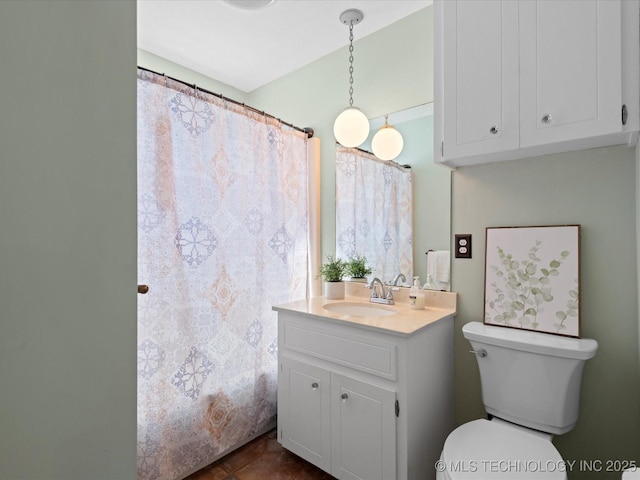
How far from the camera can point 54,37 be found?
21.4 inches

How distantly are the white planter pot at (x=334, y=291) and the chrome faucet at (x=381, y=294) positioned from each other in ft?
0.66

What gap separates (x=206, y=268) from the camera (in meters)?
1.82

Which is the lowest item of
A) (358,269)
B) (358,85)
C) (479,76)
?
(358,269)

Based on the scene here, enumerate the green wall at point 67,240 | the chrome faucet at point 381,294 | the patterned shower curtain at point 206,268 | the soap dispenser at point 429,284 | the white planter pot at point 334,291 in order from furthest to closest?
1. the white planter pot at point 334,291
2. the chrome faucet at point 381,294
3. the soap dispenser at point 429,284
4. the patterned shower curtain at point 206,268
5. the green wall at point 67,240

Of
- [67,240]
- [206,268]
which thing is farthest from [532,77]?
[206,268]

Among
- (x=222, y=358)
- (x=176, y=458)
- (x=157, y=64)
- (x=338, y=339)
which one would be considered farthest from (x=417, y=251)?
(x=157, y=64)

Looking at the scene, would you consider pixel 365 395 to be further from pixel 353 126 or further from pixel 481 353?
pixel 353 126

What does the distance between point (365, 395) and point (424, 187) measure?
3.74 ft

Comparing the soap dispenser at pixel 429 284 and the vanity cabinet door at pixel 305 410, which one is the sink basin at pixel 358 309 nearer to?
the soap dispenser at pixel 429 284

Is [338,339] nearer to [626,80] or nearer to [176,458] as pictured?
[176,458]

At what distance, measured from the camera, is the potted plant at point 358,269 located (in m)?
2.19

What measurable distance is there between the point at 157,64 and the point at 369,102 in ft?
4.89

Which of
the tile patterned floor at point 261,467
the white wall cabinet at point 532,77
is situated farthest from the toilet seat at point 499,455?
the white wall cabinet at point 532,77

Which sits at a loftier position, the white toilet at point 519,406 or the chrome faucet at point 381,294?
the chrome faucet at point 381,294
